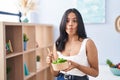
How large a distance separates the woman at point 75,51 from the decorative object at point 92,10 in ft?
4.99

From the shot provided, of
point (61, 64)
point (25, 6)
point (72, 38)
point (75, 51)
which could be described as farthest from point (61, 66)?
point (25, 6)

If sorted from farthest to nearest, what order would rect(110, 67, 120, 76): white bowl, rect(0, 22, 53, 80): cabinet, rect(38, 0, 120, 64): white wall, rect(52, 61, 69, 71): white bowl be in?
rect(38, 0, 120, 64): white wall → rect(110, 67, 120, 76): white bowl → rect(0, 22, 53, 80): cabinet → rect(52, 61, 69, 71): white bowl

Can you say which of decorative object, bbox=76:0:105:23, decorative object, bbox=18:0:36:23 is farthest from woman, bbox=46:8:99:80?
decorative object, bbox=76:0:105:23

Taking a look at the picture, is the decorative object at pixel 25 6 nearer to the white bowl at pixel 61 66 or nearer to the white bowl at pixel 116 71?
the white bowl at pixel 116 71

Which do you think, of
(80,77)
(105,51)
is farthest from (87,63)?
(105,51)

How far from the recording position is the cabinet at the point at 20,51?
1839mm

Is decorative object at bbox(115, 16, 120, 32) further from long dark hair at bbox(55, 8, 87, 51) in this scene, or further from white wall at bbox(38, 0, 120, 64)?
long dark hair at bbox(55, 8, 87, 51)

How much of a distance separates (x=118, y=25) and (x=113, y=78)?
3.68 feet

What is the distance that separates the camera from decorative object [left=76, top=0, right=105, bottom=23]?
297 centimetres

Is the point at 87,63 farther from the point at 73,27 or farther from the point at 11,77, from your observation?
the point at 11,77

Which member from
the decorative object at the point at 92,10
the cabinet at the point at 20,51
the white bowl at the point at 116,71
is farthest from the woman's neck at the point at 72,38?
the decorative object at the point at 92,10

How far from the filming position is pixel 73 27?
1457mm

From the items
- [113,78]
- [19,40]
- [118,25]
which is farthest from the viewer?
[118,25]

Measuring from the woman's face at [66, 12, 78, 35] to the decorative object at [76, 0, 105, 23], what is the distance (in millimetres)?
1563
